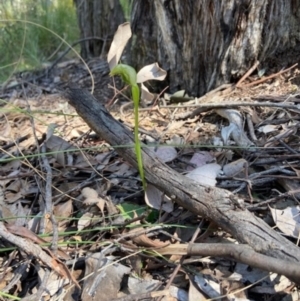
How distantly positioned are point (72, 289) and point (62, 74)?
6.56 ft

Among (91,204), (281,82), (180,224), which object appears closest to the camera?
(180,224)

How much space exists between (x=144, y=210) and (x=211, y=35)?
3.20 ft

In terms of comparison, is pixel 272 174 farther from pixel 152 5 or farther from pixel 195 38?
pixel 152 5

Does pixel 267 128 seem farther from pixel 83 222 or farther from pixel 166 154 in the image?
pixel 83 222

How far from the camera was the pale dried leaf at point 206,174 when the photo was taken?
4.74ft

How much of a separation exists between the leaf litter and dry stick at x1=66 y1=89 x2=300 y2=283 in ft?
0.20

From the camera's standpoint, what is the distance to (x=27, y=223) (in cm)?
147

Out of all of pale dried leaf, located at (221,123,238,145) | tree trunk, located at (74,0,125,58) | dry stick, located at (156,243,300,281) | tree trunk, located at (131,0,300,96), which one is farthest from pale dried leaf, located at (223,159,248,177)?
tree trunk, located at (74,0,125,58)

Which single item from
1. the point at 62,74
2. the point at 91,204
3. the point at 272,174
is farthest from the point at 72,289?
the point at 62,74

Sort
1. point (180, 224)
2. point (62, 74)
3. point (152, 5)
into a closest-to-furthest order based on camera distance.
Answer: point (180, 224), point (152, 5), point (62, 74)

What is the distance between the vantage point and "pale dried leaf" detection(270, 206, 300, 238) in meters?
1.29

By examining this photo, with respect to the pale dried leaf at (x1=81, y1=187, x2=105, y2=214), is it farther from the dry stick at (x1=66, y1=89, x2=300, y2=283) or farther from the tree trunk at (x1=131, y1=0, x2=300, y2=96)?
the tree trunk at (x1=131, y1=0, x2=300, y2=96)

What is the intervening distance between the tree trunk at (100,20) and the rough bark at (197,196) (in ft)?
6.02

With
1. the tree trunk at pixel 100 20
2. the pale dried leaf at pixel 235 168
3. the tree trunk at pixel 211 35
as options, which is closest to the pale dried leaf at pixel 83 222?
the pale dried leaf at pixel 235 168
